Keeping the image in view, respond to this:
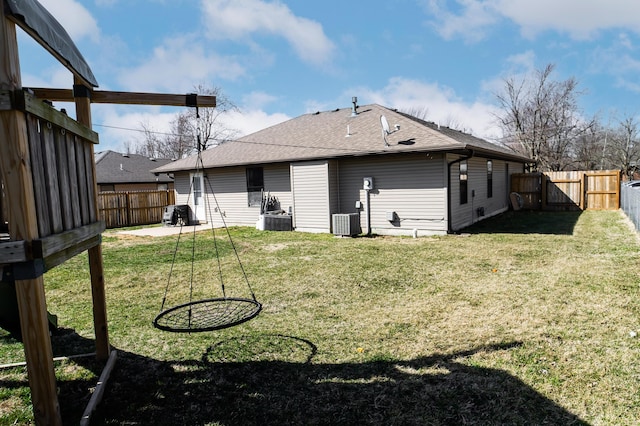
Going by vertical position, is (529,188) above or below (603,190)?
above

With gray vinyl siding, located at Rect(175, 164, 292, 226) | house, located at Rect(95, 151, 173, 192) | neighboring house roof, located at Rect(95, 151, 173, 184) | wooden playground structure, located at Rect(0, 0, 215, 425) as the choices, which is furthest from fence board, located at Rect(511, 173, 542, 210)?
neighboring house roof, located at Rect(95, 151, 173, 184)

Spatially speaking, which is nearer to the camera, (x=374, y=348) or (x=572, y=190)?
(x=374, y=348)

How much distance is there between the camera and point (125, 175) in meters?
25.0

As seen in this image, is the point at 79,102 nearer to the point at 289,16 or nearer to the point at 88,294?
the point at 88,294

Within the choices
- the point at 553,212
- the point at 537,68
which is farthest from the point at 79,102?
the point at 537,68

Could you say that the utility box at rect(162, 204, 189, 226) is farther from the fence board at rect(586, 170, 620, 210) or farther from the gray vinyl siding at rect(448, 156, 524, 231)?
the fence board at rect(586, 170, 620, 210)

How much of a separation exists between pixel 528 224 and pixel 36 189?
13.5m

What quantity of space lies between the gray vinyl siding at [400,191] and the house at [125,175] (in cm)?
1553

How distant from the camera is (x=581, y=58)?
29.0m

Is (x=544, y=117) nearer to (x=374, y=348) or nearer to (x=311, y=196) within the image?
(x=311, y=196)

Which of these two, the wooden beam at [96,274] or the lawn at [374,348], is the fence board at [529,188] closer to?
the lawn at [374,348]

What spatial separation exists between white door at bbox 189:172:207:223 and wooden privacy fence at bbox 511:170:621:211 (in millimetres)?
14292

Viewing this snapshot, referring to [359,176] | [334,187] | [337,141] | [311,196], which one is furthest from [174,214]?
[359,176]

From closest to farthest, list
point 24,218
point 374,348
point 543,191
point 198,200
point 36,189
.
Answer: point 24,218 → point 36,189 → point 374,348 → point 198,200 → point 543,191
